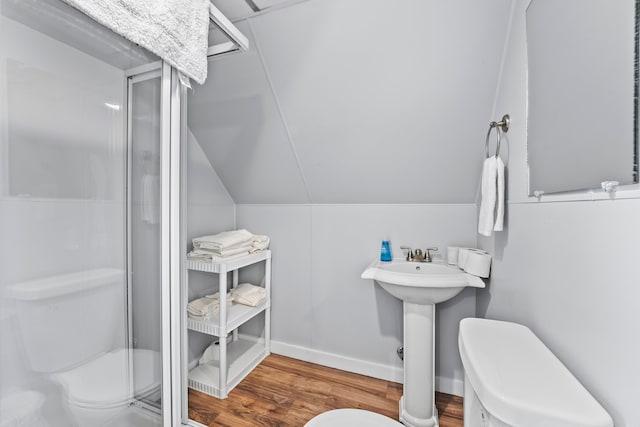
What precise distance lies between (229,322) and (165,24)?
1.53 metres

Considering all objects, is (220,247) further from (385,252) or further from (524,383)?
(524,383)

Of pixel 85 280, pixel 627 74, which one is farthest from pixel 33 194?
pixel 627 74

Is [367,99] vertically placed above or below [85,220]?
above

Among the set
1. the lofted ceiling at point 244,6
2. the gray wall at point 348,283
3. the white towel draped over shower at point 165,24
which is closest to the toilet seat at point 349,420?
the gray wall at point 348,283

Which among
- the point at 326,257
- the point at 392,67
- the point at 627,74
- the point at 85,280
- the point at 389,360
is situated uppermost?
the point at 392,67

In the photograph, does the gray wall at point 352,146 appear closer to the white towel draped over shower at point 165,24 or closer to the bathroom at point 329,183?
the bathroom at point 329,183

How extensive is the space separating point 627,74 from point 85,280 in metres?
1.36

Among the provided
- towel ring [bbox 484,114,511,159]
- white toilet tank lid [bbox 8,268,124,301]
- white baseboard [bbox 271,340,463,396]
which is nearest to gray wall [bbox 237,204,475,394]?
white baseboard [bbox 271,340,463,396]

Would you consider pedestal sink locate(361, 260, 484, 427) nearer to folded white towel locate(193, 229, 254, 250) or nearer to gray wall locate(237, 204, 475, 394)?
gray wall locate(237, 204, 475, 394)

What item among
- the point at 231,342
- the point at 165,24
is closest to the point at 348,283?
the point at 231,342

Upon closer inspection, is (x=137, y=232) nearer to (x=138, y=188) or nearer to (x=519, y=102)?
(x=138, y=188)

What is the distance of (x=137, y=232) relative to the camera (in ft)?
3.00

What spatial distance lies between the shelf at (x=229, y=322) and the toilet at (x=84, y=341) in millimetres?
710

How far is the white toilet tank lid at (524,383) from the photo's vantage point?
0.50 m
